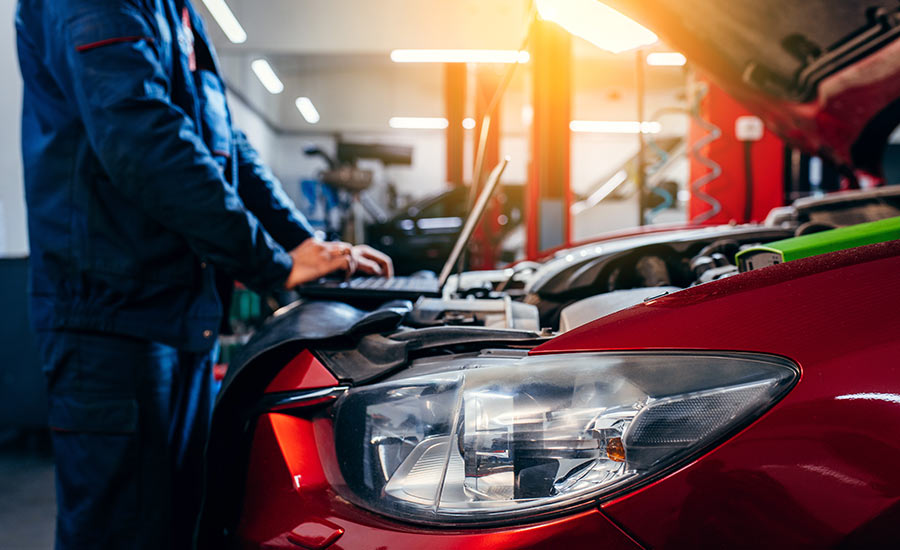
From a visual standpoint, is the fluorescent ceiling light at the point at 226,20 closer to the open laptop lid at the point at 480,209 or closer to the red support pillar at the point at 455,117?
the red support pillar at the point at 455,117

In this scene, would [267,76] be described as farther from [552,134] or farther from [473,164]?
[552,134]

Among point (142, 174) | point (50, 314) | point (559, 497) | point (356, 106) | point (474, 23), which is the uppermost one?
point (356, 106)

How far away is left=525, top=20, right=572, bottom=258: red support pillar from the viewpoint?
13.5 ft

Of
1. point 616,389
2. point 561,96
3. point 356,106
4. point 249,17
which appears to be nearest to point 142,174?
point 616,389

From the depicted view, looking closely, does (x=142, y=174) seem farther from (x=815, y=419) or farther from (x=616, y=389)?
(x=815, y=419)

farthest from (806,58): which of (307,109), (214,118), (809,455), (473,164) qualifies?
(307,109)

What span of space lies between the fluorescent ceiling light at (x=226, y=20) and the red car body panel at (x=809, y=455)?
4.34 meters

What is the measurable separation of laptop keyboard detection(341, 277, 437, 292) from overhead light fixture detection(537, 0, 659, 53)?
2.09ft

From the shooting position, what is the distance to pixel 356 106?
13.3m

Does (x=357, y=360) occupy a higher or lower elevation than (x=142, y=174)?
lower

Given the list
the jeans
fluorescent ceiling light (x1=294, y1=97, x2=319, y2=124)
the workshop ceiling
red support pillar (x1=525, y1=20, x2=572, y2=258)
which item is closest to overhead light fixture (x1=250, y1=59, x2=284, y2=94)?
the workshop ceiling

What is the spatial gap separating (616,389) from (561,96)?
12.8 ft

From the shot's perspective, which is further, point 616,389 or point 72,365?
point 72,365

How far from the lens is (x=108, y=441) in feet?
3.03
